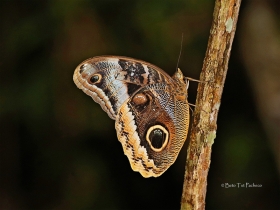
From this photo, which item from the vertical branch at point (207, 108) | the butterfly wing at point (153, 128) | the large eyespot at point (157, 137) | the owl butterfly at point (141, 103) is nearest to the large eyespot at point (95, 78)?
the owl butterfly at point (141, 103)

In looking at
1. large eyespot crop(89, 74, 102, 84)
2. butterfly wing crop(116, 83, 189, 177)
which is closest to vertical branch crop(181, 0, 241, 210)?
butterfly wing crop(116, 83, 189, 177)

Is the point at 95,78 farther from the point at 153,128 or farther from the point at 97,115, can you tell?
the point at 97,115

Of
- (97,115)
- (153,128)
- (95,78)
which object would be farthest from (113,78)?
(97,115)

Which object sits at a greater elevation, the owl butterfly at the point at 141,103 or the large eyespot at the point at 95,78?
the large eyespot at the point at 95,78

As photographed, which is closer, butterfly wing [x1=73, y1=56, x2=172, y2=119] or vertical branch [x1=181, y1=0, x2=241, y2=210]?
vertical branch [x1=181, y1=0, x2=241, y2=210]

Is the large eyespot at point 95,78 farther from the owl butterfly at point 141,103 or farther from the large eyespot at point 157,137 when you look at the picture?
the large eyespot at point 157,137

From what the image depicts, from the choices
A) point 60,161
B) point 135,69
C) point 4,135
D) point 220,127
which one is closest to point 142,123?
point 135,69

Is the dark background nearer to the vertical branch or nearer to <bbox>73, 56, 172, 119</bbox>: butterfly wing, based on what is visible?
<bbox>73, 56, 172, 119</bbox>: butterfly wing
